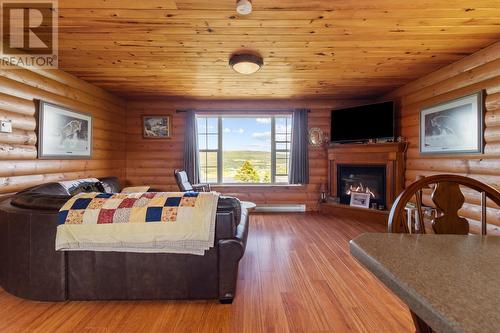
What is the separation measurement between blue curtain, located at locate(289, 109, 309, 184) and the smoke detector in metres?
3.35

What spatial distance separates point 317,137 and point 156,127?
133 inches

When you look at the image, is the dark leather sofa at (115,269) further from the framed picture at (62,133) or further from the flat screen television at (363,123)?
the flat screen television at (363,123)

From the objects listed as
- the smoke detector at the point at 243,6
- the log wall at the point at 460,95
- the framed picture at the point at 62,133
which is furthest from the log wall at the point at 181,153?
the smoke detector at the point at 243,6

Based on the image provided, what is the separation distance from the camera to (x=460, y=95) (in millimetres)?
3250

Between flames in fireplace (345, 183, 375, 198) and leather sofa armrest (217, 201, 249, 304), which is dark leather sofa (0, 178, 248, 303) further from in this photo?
flames in fireplace (345, 183, 375, 198)

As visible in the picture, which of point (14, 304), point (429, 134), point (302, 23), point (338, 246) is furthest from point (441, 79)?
point (14, 304)

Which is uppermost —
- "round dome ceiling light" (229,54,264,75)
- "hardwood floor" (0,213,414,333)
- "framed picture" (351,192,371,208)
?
"round dome ceiling light" (229,54,264,75)

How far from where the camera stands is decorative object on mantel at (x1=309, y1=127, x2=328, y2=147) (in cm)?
539

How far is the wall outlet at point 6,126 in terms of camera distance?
8.69ft

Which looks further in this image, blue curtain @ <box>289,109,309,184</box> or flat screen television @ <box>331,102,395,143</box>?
blue curtain @ <box>289,109,309,184</box>

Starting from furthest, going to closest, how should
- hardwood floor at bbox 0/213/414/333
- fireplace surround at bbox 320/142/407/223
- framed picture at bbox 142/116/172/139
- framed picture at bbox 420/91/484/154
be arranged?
framed picture at bbox 142/116/172/139
fireplace surround at bbox 320/142/407/223
framed picture at bbox 420/91/484/154
hardwood floor at bbox 0/213/414/333

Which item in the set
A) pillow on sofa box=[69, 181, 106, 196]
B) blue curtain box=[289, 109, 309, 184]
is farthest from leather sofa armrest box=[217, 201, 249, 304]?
blue curtain box=[289, 109, 309, 184]

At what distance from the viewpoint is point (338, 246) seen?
334cm

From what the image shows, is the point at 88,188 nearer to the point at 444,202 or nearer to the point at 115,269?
the point at 115,269
